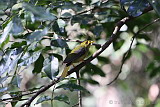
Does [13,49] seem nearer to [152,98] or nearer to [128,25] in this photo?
[128,25]

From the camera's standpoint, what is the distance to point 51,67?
1.48m

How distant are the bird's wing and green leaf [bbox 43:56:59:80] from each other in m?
0.10

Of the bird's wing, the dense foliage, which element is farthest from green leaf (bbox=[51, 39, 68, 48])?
the bird's wing

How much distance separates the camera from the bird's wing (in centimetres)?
161

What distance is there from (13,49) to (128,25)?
105cm

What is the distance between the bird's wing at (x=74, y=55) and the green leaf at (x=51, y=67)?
0.33 feet

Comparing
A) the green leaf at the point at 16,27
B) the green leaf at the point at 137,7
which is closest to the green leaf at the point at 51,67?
the green leaf at the point at 16,27

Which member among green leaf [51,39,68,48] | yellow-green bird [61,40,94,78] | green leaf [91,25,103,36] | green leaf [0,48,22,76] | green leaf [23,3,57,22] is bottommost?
yellow-green bird [61,40,94,78]

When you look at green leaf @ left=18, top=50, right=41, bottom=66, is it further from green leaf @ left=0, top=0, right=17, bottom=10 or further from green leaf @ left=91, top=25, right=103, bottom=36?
green leaf @ left=91, top=25, right=103, bottom=36

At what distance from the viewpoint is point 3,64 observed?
5.16 feet

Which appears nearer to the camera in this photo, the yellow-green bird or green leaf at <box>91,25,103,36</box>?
the yellow-green bird

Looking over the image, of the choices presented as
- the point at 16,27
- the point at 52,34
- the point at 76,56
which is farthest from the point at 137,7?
the point at 16,27

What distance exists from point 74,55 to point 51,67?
8.8 inches

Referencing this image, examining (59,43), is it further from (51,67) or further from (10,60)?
(10,60)
